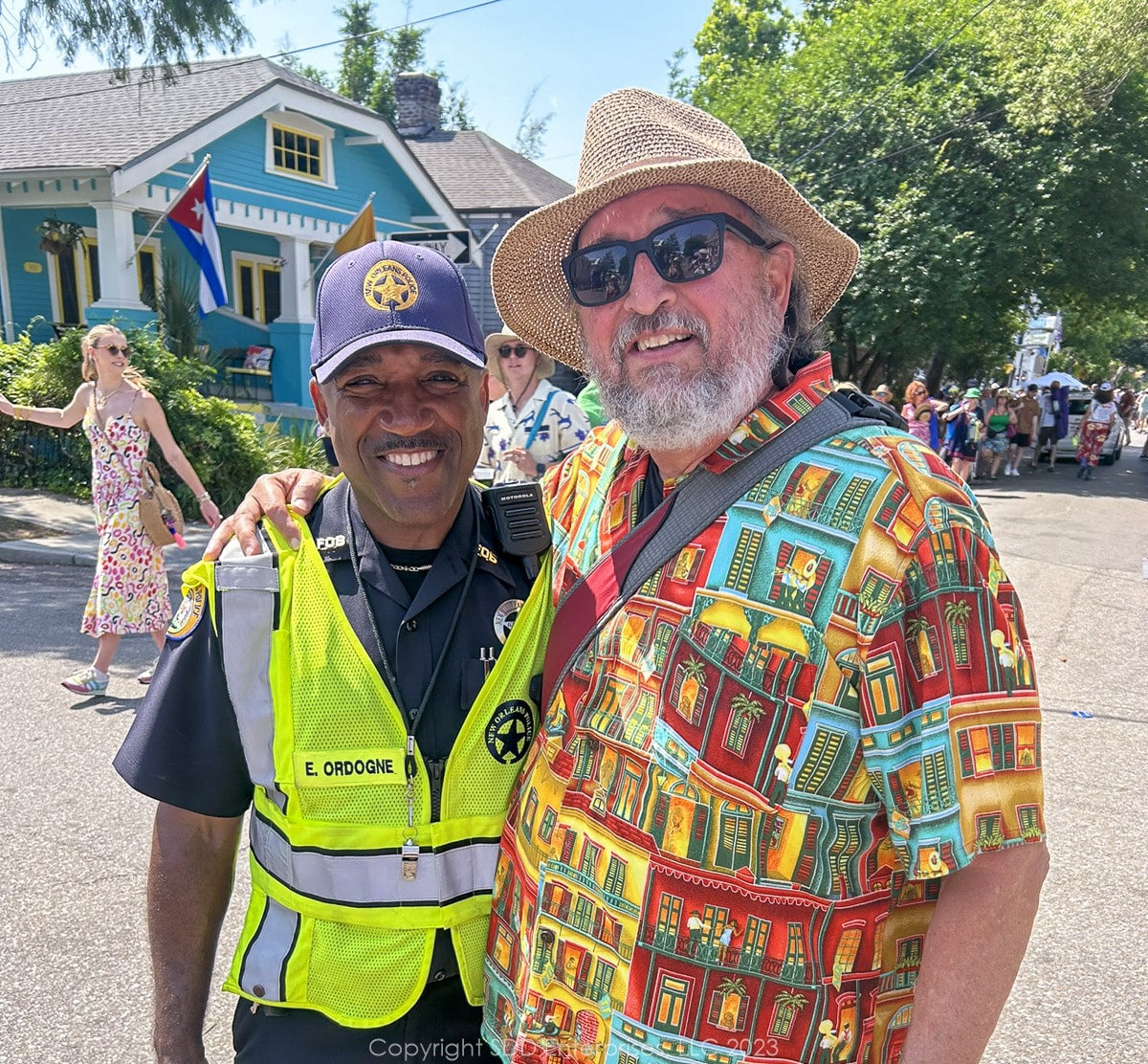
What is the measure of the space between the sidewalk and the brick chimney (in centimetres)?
1854

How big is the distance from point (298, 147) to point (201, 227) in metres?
5.90

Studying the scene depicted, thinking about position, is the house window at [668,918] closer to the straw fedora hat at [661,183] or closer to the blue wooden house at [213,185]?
the straw fedora hat at [661,183]

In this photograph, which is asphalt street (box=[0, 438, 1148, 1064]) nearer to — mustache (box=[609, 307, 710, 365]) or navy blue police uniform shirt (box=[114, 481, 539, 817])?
navy blue police uniform shirt (box=[114, 481, 539, 817])

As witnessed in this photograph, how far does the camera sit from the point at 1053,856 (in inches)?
160

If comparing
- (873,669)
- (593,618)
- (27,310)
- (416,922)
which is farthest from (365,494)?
(27,310)

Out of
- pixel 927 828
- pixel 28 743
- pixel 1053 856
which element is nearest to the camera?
pixel 927 828

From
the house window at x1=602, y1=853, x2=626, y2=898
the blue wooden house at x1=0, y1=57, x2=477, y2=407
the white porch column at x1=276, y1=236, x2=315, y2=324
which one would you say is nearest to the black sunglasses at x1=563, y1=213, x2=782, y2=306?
the house window at x1=602, y1=853, x2=626, y2=898

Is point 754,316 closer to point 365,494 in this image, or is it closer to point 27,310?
point 365,494

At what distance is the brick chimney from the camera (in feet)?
86.7

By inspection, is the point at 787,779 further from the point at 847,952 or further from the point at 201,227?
the point at 201,227

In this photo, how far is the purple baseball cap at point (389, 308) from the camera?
1.69 meters

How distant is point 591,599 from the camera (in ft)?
5.62

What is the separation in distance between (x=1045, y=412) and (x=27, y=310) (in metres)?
22.0

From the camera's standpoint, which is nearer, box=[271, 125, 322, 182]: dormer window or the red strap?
the red strap
